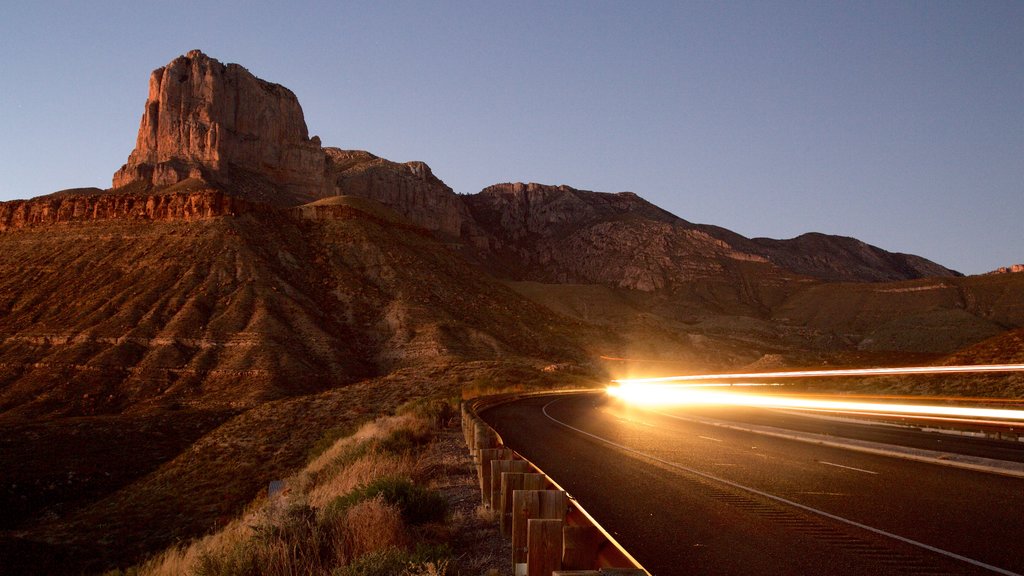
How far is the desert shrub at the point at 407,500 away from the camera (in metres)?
8.41

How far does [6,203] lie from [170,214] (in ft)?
86.9

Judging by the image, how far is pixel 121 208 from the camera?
84875 mm

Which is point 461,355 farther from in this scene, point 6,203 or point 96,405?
point 6,203

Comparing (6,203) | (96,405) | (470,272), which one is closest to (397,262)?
(470,272)

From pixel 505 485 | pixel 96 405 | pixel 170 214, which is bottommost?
pixel 96 405

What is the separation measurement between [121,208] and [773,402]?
80.8 metres

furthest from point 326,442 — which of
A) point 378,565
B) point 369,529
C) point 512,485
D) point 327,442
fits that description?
point 378,565

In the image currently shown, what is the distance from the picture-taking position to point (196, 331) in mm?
59406

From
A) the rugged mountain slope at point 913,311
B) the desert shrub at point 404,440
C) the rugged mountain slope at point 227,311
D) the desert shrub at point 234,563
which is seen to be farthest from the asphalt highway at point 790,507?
the rugged mountain slope at point 913,311

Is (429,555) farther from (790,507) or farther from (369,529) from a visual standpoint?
(790,507)

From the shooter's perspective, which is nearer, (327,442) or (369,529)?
(369,529)

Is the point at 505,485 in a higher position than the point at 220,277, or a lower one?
lower

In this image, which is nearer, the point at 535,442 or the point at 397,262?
the point at 535,442

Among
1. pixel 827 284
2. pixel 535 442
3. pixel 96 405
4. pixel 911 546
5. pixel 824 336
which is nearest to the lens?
pixel 911 546
